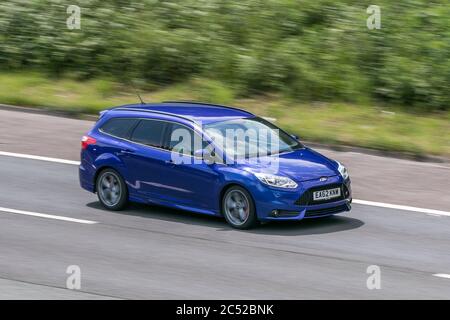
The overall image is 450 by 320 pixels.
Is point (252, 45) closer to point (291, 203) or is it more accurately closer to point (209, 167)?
point (209, 167)

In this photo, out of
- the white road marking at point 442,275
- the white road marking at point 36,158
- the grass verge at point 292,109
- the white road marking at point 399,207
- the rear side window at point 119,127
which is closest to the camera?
the white road marking at point 442,275

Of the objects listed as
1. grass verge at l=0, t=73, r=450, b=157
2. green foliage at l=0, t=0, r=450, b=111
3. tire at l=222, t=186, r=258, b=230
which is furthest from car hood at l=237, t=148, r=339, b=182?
green foliage at l=0, t=0, r=450, b=111

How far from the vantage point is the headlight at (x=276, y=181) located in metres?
14.2

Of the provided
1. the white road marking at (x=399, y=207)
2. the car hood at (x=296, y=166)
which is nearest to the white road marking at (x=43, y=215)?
the car hood at (x=296, y=166)

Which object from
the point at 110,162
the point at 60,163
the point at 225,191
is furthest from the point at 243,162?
the point at 60,163

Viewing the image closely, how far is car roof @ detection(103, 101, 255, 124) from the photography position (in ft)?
50.6

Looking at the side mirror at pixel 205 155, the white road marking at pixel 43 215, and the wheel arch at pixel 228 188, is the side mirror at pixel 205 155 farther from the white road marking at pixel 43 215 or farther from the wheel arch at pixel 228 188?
the white road marking at pixel 43 215

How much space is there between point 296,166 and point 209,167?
1.18 meters

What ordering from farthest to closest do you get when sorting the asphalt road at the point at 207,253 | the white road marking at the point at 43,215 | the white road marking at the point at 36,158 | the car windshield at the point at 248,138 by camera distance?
the white road marking at the point at 36,158, the white road marking at the point at 43,215, the car windshield at the point at 248,138, the asphalt road at the point at 207,253

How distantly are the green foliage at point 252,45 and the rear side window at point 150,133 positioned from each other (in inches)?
311

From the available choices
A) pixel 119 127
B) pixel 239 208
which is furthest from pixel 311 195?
pixel 119 127

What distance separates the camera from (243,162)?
14562mm

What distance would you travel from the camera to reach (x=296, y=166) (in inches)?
576

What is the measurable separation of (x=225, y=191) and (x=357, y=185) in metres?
3.89
